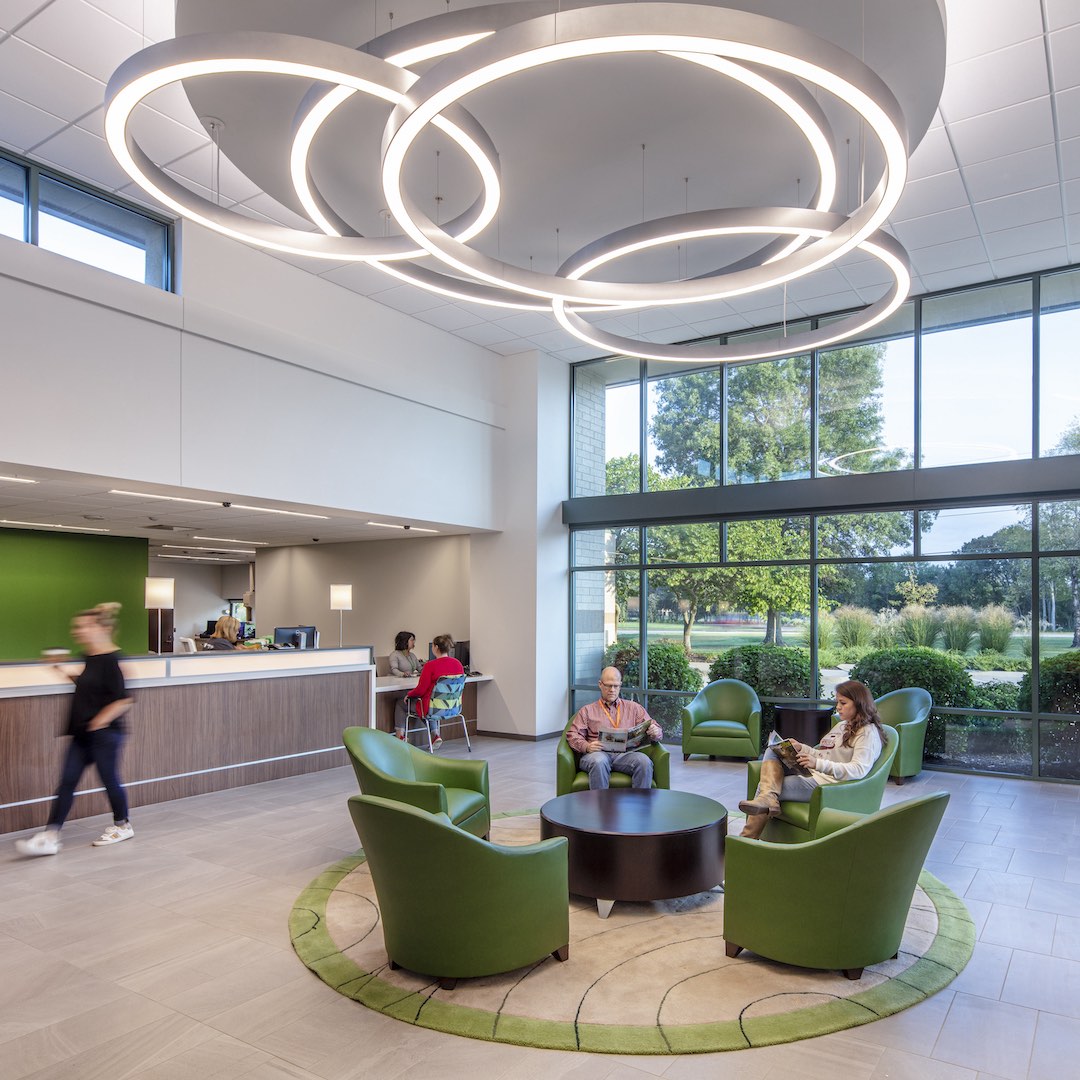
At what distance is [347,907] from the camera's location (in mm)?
4637

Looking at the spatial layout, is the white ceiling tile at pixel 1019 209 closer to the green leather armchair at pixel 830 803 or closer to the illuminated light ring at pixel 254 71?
the green leather armchair at pixel 830 803

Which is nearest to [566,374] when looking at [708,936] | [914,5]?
[914,5]

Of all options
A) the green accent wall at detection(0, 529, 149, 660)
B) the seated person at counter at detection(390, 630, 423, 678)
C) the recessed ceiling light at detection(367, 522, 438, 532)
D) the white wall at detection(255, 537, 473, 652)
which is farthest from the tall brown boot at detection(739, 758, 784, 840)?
the green accent wall at detection(0, 529, 149, 660)

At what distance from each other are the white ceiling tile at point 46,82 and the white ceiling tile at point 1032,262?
8.08m

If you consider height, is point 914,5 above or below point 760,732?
above

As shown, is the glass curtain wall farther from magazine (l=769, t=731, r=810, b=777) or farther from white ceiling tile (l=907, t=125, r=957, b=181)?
magazine (l=769, t=731, r=810, b=777)

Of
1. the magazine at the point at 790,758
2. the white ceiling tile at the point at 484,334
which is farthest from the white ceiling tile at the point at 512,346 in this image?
the magazine at the point at 790,758

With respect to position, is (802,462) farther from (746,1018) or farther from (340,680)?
(746,1018)

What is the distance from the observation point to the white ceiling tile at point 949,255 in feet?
25.7

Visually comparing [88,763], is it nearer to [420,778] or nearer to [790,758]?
[420,778]

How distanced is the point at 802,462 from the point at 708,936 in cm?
674

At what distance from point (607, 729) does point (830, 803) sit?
181cm

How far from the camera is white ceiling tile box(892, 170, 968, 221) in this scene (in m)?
6.57

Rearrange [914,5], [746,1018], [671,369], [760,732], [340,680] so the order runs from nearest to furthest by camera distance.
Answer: [746,1018], [914,5], [340,680], [760,732], [671,369]
